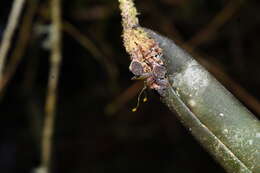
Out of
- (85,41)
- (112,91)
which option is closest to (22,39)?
(85,41)

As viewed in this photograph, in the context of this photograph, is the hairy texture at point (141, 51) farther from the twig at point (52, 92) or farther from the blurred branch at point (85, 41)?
the blurred branch at point (85, 41)

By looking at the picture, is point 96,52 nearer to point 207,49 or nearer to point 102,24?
point 102,24

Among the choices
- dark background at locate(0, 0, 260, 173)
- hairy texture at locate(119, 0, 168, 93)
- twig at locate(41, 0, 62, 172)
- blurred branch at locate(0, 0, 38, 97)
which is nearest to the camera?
hairy texture at locate(119, 0, 168, 93)

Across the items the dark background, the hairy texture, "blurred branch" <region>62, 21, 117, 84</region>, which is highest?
the hairy texture

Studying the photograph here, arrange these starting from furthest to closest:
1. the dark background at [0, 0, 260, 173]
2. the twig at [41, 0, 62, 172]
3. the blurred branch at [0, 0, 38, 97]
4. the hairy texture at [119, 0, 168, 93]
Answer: the dark background at [0, 0, 260, 173], the blurred branch at [0, 0, 38, 97], the twig at [41, 0, 62, 172], the hairy texture at [119, 0, 168, 93]

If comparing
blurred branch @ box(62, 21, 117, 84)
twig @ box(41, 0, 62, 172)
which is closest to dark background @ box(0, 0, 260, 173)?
blurred branch @ box(62, 21, 117, 84)

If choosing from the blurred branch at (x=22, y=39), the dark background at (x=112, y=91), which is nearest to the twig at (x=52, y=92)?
the blurred branch at (x=22, y=39)

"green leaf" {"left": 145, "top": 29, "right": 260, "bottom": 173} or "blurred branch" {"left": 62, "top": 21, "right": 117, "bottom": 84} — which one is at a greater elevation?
"green leaf" {"left": 145, "top": 29, "right": 260, "bottom": 173}

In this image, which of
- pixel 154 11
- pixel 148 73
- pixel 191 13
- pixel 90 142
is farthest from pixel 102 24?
pixel 148 73

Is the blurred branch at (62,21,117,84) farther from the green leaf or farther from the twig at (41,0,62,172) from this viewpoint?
the green leaf

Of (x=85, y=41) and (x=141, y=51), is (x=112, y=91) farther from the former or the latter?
(x=141, y=51)
